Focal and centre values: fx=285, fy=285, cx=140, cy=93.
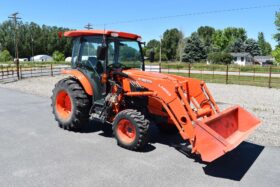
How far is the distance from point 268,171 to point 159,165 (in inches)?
70.3

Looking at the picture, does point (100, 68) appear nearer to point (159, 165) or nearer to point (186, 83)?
point (186, 83)

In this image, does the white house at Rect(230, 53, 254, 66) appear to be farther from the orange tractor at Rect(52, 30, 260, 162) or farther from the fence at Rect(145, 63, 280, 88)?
the orange tractor at Rect(52, 30, 260, 162)

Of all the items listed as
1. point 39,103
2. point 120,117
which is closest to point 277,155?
point 120,117

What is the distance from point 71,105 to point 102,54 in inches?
61.9

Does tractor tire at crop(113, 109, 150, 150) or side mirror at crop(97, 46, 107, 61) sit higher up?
side mirror at crop(97, 46, 107, 61)

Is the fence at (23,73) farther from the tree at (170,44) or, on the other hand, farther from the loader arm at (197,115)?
the tree at (170,44)

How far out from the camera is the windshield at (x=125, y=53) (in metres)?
6.45

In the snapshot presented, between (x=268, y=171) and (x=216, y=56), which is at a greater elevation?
(x=216, y=56)

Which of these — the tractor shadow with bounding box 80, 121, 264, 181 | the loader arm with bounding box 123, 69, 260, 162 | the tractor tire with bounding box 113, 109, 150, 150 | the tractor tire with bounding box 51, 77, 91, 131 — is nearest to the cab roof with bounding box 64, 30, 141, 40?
the loader arm with bounding box 123, 69, 260, 162

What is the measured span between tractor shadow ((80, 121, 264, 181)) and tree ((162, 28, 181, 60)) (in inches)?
3083

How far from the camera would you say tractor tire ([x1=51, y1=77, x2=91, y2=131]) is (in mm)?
6488

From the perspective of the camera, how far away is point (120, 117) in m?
5.60

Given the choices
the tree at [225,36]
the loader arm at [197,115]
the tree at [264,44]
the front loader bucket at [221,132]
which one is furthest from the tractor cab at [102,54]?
the tree at [264,44]

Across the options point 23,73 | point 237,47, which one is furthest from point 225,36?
point 23,73
